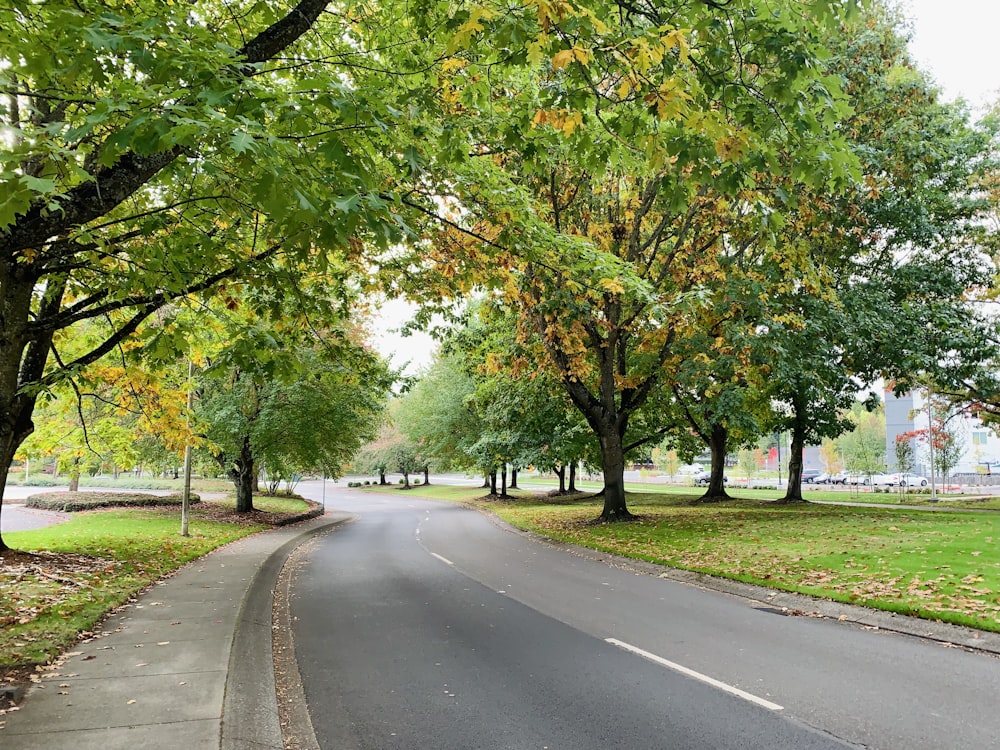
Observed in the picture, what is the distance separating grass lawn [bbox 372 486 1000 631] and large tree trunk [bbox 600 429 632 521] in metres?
0.71

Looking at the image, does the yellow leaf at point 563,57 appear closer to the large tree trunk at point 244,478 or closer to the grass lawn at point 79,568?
the grass lawn at point 79,568

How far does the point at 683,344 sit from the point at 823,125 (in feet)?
39.6

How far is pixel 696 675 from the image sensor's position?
579cm

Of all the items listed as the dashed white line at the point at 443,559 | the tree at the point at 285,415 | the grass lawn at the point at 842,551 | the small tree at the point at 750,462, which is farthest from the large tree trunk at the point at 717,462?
the small tree at the point at 750,462

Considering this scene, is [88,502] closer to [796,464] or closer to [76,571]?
[76,571]

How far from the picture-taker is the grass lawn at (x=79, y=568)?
663cm

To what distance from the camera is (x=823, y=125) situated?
5.49 m

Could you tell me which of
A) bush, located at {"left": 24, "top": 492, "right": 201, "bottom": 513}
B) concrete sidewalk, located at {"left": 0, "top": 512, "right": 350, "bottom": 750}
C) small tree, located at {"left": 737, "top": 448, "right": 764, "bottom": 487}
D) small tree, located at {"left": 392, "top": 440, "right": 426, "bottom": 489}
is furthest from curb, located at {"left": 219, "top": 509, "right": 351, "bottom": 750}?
small tree, located at {"left": 737, "top": 448, "right": 764, "bottom": 487}

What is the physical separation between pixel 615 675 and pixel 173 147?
20.5 feet

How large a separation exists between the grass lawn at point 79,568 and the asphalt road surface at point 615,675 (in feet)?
8.24

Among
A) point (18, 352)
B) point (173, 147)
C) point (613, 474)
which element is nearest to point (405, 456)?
point (613, 474)

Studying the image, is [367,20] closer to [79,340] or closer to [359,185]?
[359,185]

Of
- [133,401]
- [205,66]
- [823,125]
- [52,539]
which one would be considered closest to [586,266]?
[823,125]

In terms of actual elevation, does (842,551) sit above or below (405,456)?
above
